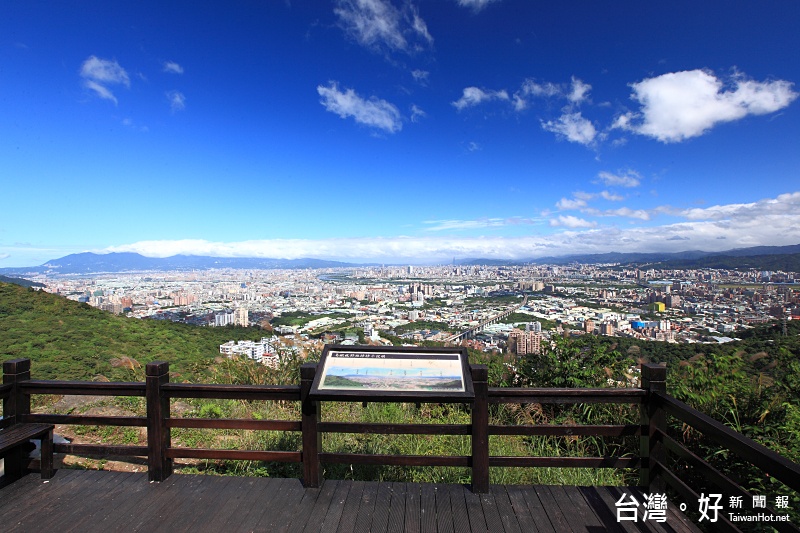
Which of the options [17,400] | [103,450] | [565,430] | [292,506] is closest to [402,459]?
[292,506]

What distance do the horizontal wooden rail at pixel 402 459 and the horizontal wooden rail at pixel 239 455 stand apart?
11.1 inches

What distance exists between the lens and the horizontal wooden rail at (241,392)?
302 cm

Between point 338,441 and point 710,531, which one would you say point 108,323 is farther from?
point 710,531

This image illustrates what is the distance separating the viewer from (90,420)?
3189 mm

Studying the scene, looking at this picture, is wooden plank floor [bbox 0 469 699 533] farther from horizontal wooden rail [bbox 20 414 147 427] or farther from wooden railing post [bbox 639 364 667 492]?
horizontal wooden rail [bbox 20 414 147 427]

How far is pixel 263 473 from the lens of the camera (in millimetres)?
3627

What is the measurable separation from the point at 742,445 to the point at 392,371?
224 centimetres

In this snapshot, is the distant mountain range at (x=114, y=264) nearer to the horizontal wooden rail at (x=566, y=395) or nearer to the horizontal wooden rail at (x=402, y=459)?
the horizontal wooden rail at (x=402, y=459)

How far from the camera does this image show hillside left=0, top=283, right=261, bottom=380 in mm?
7895

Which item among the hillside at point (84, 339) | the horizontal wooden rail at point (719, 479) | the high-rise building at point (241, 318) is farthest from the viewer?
the high-rise building at point (241, 318)

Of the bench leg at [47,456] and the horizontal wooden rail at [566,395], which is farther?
the bench leg at [47,456]

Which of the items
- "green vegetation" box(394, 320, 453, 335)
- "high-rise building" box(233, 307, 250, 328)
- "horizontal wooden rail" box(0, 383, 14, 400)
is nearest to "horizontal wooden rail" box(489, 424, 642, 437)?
"horizontal wooden rail" box(0, 383, 14, 400)

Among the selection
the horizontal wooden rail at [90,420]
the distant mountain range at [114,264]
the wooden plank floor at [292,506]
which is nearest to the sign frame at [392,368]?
the wooden plank floor at [292,506]

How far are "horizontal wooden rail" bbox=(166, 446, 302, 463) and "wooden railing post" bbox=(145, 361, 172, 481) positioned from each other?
80mm
